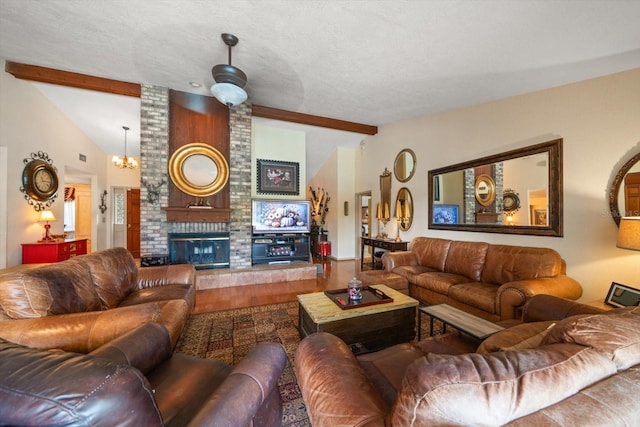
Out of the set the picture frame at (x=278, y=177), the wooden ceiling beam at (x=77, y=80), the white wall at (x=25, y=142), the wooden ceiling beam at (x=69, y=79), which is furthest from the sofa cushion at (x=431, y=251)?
the white wall at (x=25, y=142)

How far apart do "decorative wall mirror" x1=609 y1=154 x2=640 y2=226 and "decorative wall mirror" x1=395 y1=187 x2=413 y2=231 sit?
255 cm

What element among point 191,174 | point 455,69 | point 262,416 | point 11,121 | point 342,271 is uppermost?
point 455,69

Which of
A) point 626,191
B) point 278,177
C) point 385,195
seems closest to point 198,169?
point 278,177

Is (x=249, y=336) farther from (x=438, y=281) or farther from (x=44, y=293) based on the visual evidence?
(x=438, y=281)

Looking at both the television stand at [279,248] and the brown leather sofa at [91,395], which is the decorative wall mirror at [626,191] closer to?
the brown leather sofa at [91,395]

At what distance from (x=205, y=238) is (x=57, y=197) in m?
2.91

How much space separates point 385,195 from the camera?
522cm

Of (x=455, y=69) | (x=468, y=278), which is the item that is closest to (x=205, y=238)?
(x=468, y=278)

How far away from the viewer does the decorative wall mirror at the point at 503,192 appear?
8.64 feet

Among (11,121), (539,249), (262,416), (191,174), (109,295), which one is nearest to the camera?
(262,416)

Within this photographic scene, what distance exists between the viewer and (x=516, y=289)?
211 cm

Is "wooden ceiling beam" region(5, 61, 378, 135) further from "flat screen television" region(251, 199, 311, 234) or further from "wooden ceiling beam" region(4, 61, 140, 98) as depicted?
"flat screen television" region(251, 199, 311, 234)

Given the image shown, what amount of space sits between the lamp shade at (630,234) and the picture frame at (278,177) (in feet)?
14.5

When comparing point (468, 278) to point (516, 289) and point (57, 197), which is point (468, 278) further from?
point (57, 197)
